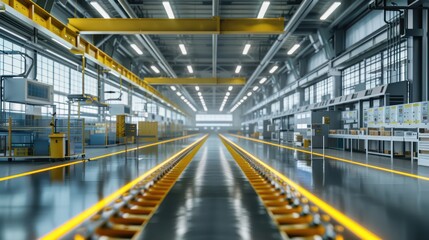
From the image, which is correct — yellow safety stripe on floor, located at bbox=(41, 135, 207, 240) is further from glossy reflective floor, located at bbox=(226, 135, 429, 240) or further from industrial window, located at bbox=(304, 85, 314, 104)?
industrial window, located at bbox=(304, 85, 314, 104)

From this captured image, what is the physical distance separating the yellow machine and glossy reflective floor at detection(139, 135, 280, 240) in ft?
22.0

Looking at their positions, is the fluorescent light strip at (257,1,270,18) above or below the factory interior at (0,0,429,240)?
above

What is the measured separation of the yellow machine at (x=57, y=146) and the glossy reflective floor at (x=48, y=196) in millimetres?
Result: 2907

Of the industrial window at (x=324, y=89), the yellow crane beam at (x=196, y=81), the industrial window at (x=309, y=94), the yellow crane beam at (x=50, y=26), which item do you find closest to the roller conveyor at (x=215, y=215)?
the yellow crane beam at (x=50, y=26)

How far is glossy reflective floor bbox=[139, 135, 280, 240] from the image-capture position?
3.57 metres

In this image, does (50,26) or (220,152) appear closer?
(50,26)

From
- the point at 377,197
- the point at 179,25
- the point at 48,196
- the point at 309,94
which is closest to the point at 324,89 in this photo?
the point at 309,94

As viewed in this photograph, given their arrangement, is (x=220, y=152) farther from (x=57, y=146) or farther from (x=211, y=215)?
(x=211, y=215)

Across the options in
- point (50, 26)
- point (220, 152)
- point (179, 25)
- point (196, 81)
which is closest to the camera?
point (50, 26)

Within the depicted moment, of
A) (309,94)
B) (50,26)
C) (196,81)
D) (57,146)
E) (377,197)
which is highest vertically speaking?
(196,81)

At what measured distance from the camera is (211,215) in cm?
436

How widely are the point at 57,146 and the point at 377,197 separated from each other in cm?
1064

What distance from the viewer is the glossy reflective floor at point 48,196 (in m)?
3.89

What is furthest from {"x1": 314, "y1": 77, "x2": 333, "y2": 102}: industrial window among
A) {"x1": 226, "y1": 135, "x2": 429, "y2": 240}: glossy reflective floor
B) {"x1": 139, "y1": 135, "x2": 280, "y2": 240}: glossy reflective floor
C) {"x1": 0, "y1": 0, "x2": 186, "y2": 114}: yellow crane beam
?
{"x1": 139, "y1": 135, "x2": 280, "y2": 240}: glossy reflective floor
